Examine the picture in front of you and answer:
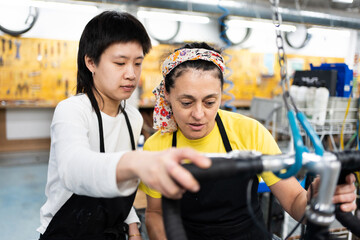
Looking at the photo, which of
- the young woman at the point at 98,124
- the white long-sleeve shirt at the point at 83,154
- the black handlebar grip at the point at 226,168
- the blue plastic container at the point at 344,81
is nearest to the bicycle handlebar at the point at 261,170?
the black handlebar grip at the point at 226,168

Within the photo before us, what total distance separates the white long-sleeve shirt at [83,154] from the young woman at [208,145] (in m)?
0.19

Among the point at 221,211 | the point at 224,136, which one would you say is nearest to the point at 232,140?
the point at 224,136

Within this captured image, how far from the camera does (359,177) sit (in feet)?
3.21

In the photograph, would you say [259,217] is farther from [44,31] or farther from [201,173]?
[44,31]

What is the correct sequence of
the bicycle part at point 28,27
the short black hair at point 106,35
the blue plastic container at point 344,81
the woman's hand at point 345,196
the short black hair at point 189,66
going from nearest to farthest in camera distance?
A: the woman's hand at point 345,196, the short black hair at point 106,35, the short black hair at point 189,66, the blue plastic container at point 344,81, the bicycle part at point 28,27

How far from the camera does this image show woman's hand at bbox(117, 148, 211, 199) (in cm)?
53

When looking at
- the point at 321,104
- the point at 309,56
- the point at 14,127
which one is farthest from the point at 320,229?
the point at 309,56

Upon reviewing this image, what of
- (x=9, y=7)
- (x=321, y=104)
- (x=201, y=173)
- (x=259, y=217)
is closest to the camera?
(x=201, y=173)

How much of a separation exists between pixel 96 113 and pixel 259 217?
0.72 m

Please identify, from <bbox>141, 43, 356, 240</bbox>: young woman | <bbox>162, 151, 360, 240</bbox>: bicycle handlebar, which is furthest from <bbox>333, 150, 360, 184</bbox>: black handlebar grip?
<bbox>141, 43, 356, 240</bbox>: young woman

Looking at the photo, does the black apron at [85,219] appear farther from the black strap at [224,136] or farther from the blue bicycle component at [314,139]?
the blue bicycle component at [314,139]

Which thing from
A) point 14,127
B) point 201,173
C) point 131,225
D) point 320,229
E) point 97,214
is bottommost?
point 14,127

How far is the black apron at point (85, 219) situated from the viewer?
997 mm

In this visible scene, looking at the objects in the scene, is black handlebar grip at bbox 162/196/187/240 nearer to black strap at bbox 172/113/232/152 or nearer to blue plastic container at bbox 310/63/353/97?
black strap at bbox 172/113/232/152
